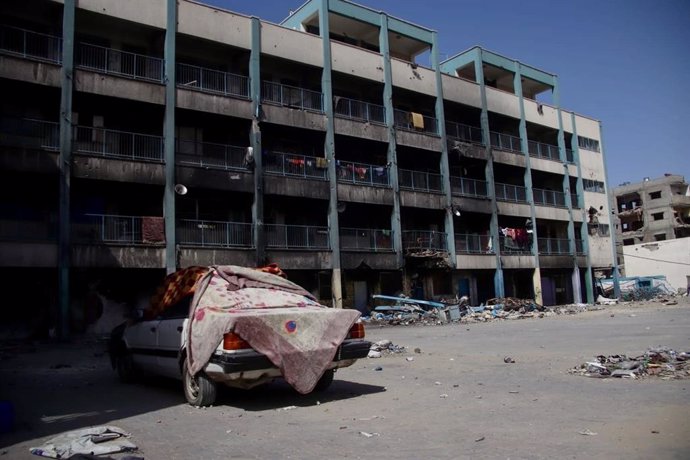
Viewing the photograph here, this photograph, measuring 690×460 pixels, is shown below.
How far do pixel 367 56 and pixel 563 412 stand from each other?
2884 centimetres

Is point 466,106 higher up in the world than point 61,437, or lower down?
higher up

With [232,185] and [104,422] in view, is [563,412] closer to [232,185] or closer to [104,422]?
[104,422]

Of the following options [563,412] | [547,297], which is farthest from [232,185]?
[547,297]

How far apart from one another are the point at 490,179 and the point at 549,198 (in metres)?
8.73

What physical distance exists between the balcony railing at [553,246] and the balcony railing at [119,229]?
28.9 metres

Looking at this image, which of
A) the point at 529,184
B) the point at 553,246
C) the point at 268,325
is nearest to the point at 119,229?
the point at 268,325

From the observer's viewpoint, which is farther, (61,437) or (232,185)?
(232,185)

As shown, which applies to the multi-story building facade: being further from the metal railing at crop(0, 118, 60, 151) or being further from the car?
the car

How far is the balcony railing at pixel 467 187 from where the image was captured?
120 feet

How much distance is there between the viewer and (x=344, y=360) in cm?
785

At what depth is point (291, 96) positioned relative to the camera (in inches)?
1172

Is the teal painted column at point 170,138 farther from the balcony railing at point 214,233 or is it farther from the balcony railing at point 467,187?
the balcony railing at point 467,187

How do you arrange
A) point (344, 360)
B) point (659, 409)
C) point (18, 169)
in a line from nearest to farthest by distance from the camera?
point (659, 409), point (344, 360), point (18, 169)

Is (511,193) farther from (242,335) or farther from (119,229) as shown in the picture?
(242,335)
